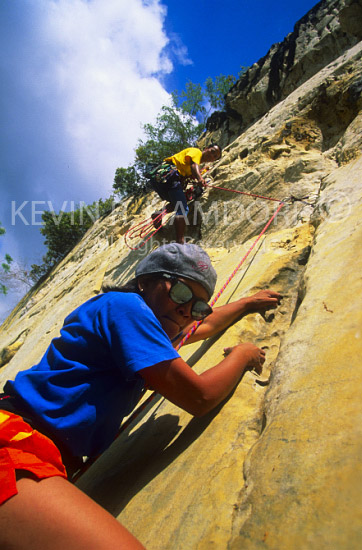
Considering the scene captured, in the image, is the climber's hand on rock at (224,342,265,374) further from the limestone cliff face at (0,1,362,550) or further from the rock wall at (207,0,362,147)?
the rock wall at (207,0,362,147)

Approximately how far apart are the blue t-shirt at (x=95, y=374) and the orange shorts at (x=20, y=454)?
0.43 ft

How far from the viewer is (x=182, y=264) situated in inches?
59.4

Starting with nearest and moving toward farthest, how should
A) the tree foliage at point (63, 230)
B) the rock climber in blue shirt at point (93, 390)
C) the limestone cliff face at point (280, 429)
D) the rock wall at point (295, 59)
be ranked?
the limestone cliff face at point (280, 429) → the rock climber in blue shirt at point (93, 390) → the rock wall at point (295, 59) → the tree foliage at point (63, 230)

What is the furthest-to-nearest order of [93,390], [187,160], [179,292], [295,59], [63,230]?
[63,230] < [295,59] < [187,160] < [179,292] < [93,390]

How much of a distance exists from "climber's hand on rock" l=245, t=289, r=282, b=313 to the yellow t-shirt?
3.56m

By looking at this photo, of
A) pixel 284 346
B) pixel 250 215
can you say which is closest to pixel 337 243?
pixel 284 346

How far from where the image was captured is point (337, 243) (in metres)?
1.78

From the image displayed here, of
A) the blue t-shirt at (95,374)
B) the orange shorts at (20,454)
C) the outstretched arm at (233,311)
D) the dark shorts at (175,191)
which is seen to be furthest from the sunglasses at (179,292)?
the dark shorts at (175,191)

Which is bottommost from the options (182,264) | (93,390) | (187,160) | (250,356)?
(250,356)

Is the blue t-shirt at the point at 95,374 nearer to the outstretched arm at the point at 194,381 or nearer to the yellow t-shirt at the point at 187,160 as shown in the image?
the outstretched arm at the point at 194,381

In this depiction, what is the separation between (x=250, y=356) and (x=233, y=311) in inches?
19.6

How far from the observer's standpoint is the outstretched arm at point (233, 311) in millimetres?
1966

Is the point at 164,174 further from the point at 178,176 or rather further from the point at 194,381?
the point at 194,381

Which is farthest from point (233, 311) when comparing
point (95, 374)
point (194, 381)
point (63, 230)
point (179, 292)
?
point (63, 230)
